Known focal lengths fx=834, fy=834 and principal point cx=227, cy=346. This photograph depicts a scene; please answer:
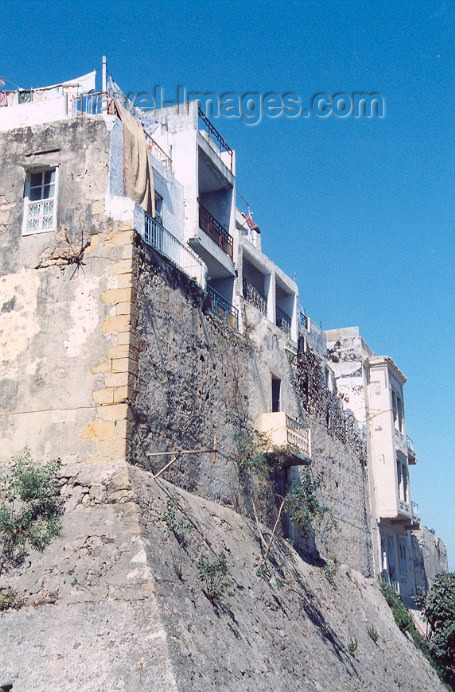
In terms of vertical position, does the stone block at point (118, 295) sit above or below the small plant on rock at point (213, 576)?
above

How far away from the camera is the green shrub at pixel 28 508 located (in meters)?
12.2

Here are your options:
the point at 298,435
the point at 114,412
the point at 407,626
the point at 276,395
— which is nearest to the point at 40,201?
the point at 114,412

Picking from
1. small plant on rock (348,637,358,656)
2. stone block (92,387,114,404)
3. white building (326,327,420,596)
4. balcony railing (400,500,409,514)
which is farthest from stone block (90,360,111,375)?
balcony railing (400,500,409,514)

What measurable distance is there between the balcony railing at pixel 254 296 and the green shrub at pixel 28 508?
10.6 m

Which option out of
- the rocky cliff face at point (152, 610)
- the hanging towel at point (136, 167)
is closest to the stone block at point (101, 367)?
the rocky cliff face at point (152, 610)

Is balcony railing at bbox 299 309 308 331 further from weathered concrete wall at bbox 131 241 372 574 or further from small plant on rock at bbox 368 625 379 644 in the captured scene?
small plant on rock at bbox 368 625 379 644

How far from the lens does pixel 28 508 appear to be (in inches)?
497

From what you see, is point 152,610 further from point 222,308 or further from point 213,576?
point 222,308

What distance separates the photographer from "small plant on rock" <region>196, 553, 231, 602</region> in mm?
12938

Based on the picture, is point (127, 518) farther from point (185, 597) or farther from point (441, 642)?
point (441, 642)

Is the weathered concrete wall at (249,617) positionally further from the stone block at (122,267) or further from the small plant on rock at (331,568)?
the stone block at (122,267)

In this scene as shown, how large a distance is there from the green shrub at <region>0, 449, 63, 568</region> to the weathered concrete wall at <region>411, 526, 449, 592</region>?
24.3m

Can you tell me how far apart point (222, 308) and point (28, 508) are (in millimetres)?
7158

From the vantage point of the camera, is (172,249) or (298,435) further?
(298,435)
